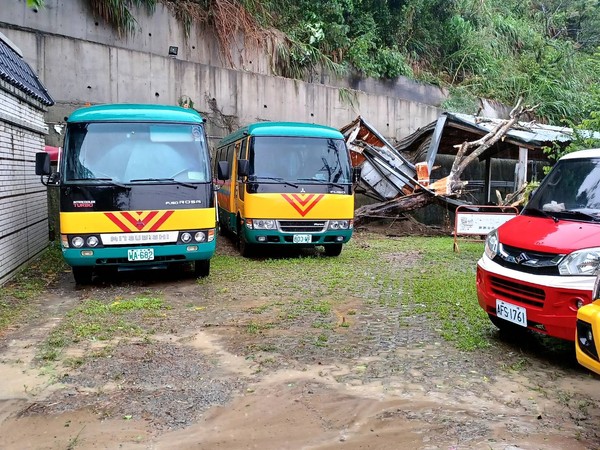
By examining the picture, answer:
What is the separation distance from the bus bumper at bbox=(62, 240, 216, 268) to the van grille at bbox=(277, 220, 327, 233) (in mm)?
2207

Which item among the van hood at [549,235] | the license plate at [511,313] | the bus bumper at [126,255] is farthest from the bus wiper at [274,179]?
the license plate at [511,313]

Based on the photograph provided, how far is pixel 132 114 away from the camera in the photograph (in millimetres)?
7789

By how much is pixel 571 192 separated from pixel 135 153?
5552 millimetres

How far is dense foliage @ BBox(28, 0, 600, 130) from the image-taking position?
53.1 ft

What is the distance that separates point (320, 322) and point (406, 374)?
1.67 metres

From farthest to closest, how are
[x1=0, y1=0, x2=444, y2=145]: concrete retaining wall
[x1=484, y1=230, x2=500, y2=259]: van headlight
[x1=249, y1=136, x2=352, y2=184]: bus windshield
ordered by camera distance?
1. [x1=0, y1=0, x2=444, y2=145]: concrete retaining wall
2. [x1=249, y1=136, x2=352, y2=184]: bus windshield
3. [x1=484, y1=230, x2=500, y2=259]: van headlight

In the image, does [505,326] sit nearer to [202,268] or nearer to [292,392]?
[292,392]

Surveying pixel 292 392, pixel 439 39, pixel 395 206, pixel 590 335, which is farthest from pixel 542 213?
pixel 439 39

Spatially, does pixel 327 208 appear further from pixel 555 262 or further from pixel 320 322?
pixel 555 262

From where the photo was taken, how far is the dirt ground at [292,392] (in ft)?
11.4

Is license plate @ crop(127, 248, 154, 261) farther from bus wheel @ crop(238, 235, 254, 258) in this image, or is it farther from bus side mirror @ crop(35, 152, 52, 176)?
bus wheel @ crop(238, 235, 254, 258)

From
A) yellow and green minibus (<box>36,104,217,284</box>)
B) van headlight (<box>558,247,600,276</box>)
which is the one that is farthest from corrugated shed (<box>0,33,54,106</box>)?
van headlight (<box>558,247,600,276</box>)

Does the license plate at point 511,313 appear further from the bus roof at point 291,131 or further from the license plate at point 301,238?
the bus roof at point 291,131

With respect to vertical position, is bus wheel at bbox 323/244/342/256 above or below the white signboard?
below
